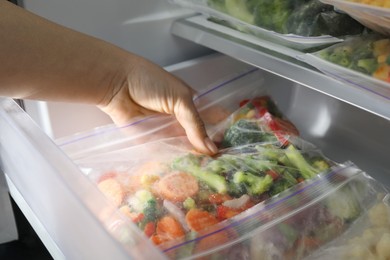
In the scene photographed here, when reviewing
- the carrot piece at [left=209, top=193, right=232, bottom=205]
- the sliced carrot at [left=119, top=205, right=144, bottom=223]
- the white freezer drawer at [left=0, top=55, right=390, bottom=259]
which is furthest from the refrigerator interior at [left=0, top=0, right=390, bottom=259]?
the carrot piece at [left=209, top=193, right=232, bottom=205]

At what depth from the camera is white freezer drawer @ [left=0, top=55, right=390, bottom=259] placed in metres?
0.55

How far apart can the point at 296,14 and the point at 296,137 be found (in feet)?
0.75

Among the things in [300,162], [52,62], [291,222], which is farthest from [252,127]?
[52,62]

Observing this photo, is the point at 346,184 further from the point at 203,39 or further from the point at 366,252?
the point at 203,39

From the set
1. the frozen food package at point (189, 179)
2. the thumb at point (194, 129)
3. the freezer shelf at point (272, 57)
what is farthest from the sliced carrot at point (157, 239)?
the freezer shelf at point (272, 57)

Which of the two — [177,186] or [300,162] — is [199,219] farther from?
[300,162]

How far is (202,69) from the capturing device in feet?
3.70

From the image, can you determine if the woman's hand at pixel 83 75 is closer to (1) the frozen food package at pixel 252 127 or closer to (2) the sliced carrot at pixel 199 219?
(1) the frozen food package at pixel 252 127

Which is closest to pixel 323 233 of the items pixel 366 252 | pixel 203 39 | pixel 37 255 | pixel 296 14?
pixel 366 252

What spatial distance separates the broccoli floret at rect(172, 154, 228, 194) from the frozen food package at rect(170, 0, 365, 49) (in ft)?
0.82

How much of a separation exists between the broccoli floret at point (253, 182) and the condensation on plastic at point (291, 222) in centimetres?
5

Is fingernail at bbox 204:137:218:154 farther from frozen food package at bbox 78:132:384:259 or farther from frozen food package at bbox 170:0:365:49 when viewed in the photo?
frozen food package at bbox 170:0:365:49

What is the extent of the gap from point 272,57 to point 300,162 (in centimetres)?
19

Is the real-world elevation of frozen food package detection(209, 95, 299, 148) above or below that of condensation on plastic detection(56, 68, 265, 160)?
below
